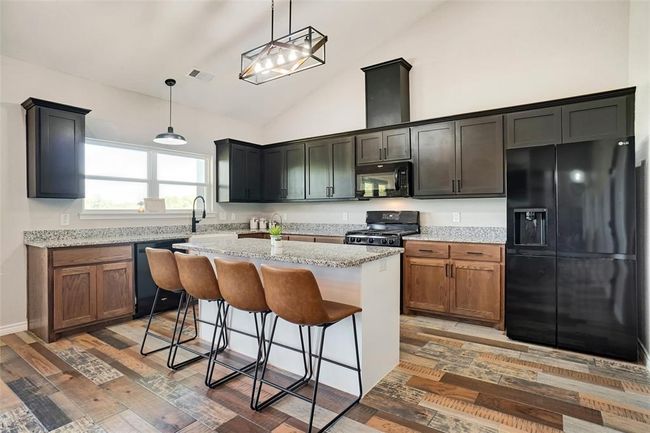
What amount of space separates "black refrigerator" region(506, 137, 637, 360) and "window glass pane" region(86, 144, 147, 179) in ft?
14.7

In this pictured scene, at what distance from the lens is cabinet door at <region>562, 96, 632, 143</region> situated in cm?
329

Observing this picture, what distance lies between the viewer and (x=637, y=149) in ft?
10.7

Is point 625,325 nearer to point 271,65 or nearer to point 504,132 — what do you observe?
point 504,132

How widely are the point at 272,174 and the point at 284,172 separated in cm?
28

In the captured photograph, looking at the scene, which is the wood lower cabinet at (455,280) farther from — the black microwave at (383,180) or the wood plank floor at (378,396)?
the black microwave at (383,180)

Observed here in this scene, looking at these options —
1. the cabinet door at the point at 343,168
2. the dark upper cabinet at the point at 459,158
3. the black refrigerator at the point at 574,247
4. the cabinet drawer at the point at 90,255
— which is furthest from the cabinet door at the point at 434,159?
the cabinet drawer at the point at 90,255

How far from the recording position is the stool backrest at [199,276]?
261 centimetres

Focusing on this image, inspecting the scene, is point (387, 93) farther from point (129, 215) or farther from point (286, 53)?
point (129, 215)

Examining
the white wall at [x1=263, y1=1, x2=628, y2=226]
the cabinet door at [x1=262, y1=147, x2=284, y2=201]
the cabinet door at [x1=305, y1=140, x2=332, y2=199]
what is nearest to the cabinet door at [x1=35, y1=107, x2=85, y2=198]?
the cabinet door at [x1=262, y1=147, x2=284, y2=201]

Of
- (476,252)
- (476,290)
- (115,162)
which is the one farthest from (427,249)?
(115,162)

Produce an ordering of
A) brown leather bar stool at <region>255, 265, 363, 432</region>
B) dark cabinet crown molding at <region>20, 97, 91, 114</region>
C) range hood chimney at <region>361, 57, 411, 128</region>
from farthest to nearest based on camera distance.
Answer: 1. range hood chimney at <region>361, 57, 411, 128</region>
2. dark cabinet crown molding at <region>20, 97, 91, 114</region>
3. brown leather bar stool at <region>255, 265, 363, 432</region>

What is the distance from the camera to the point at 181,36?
3908mm

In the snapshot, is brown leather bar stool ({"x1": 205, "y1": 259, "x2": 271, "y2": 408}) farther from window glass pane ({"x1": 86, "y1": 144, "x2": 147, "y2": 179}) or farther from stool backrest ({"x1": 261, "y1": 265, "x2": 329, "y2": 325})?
window glass pane ({"x1": 86, "y1": 144, "x2": 147, "y2": 179})

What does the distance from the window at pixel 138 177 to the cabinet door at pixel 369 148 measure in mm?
2454
